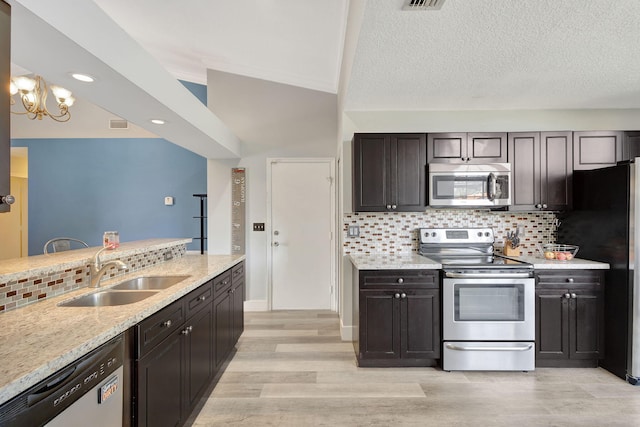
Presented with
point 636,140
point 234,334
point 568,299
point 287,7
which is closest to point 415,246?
point 568,299

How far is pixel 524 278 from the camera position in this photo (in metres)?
2.72

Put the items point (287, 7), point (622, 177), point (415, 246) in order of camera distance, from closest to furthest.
→ point (622, 177)
point (287, 7)
point (415, 246)

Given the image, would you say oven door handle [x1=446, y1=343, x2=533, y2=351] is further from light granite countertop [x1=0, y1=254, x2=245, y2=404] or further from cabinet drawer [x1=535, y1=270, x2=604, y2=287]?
light granite countertop [x1=0, y1=254, x2=245, y2=404]

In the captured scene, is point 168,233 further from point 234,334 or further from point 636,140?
point 636,140

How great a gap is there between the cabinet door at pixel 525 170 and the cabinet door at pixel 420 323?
1280 mm

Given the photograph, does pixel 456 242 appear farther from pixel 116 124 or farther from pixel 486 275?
pixel 116 124

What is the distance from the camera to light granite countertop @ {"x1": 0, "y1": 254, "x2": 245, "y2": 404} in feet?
3.11

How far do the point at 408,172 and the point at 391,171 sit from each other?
167 millimetres

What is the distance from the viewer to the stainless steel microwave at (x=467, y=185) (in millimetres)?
3043

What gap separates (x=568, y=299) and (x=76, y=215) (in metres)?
7.18

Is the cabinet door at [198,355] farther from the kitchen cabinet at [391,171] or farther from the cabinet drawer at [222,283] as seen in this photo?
the kitchen cabinet at [391,171]

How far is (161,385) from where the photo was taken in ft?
5.34

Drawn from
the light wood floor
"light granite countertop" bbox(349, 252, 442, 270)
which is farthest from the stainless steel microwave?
the light wood floor

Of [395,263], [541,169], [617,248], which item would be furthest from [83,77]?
[617,248]
